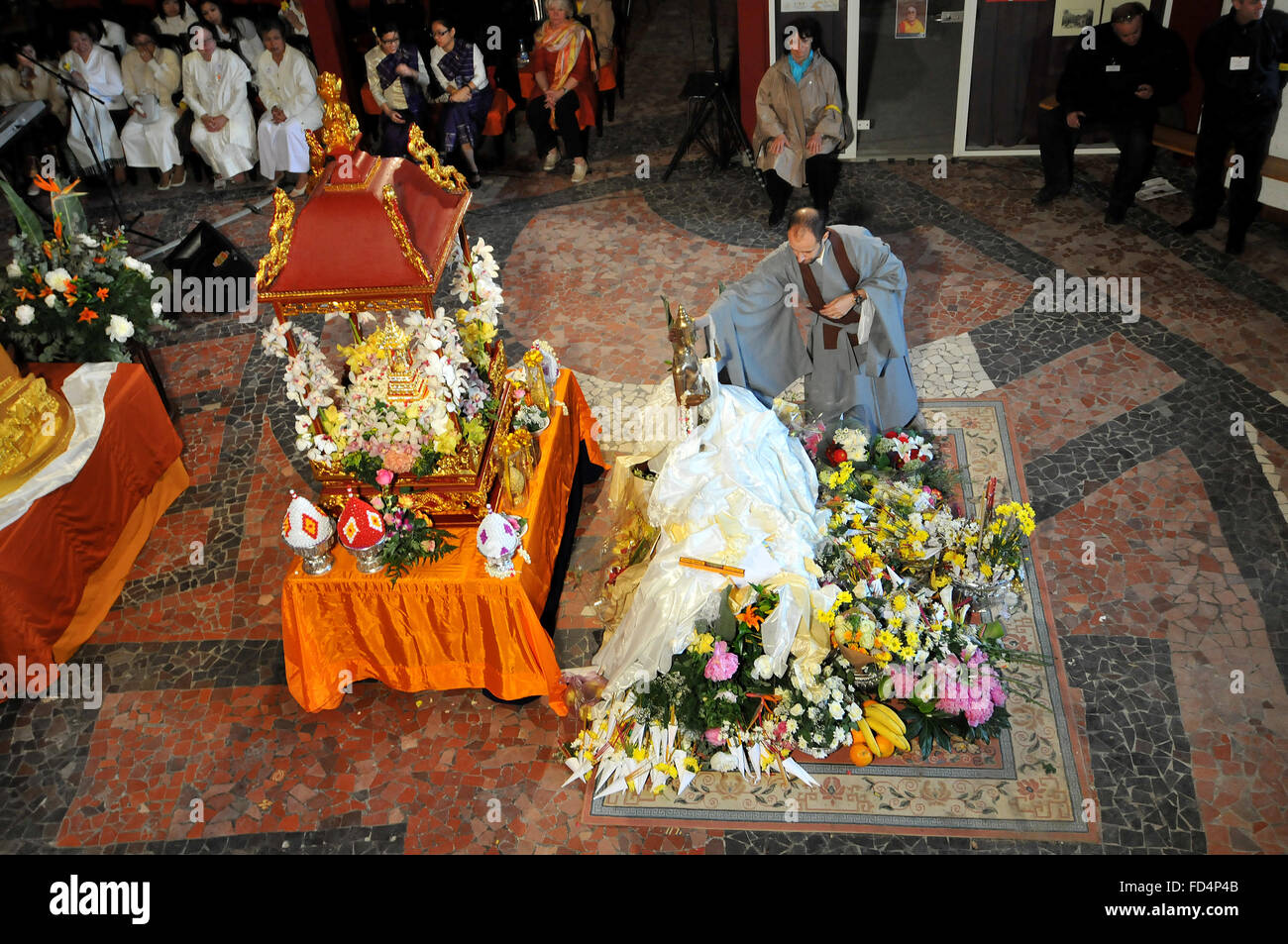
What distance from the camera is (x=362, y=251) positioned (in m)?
4.81

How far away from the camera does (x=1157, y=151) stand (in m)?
9.41

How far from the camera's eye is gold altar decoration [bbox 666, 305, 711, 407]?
5340 millimetres

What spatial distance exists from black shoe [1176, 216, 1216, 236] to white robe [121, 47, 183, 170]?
926 centimetres

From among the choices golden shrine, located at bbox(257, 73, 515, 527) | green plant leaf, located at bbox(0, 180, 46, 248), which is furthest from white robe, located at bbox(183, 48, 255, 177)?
golden shrine, located at bbox(257, 73, 515, 527)

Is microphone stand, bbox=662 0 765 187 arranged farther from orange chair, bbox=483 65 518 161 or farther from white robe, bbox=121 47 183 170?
white robe, bbox=121 47 183 170

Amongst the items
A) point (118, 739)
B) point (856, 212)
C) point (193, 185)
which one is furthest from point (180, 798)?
point (193, 185)

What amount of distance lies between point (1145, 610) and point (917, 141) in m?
5.85

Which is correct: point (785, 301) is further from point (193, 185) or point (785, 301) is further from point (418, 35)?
point (193, 185)

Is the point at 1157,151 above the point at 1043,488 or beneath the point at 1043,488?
above

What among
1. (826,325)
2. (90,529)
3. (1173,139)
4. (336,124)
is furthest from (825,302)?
(1173,139)

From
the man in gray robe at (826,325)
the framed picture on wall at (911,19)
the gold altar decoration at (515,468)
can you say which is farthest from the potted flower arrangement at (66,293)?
the framed picture on wall at (911,19)

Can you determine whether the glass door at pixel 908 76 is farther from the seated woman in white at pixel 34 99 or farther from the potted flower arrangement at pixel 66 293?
the seated woman in white at pixel 34 99

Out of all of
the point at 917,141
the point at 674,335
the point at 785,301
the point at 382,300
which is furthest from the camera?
the point at 917,141

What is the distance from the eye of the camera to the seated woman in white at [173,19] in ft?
34.7
